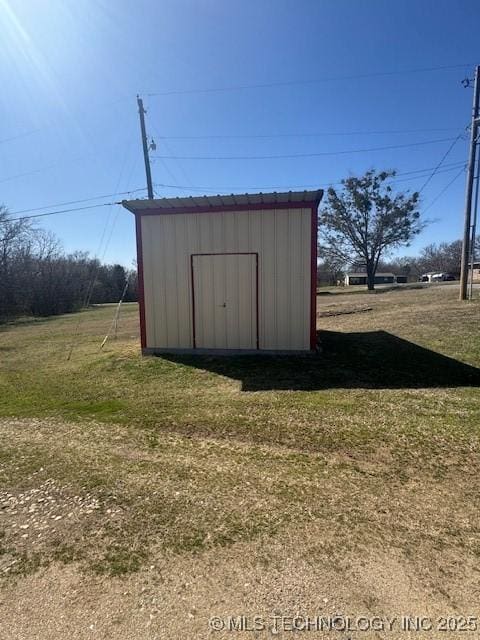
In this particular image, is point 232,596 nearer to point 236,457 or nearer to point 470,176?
point 236,457

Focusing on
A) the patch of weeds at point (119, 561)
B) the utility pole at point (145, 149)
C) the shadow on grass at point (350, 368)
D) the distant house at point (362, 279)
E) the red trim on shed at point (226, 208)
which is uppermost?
the utility pole at point (145, 149)

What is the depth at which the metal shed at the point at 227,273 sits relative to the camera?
7.09 meters

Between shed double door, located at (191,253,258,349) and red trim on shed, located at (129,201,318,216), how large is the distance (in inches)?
33.7

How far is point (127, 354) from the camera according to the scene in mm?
7809

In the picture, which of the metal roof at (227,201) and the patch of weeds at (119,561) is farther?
the metal roof at (227,201)

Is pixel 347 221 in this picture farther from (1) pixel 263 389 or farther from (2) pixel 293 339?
(1) pixel 263 389

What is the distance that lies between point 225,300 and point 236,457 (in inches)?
175

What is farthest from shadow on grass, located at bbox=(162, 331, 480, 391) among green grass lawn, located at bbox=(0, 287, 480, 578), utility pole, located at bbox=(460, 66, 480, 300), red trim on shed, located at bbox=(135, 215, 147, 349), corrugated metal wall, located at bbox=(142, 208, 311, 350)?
utility pole, located at bbox=(460, 66, 480, 300)

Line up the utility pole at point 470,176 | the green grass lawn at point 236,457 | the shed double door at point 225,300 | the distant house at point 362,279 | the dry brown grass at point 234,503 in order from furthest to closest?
the distant house at point 362,279 → the utility pole at point 470,176 → the shed double door at point 225,300 → the green grass lawn at point 236,457 → the dry brown grass at point 234,503

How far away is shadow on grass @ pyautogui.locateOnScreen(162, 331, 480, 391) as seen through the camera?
5.50 m

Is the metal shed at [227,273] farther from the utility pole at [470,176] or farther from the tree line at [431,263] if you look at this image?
the tree line at [431,263]

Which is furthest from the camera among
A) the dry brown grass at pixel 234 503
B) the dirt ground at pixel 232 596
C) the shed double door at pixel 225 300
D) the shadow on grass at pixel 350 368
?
the shed double door at pixel 225 300

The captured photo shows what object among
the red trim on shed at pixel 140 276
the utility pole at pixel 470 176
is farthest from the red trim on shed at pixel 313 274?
the utility pole at pixel 470 176

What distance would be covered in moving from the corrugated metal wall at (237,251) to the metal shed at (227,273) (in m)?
0.02
